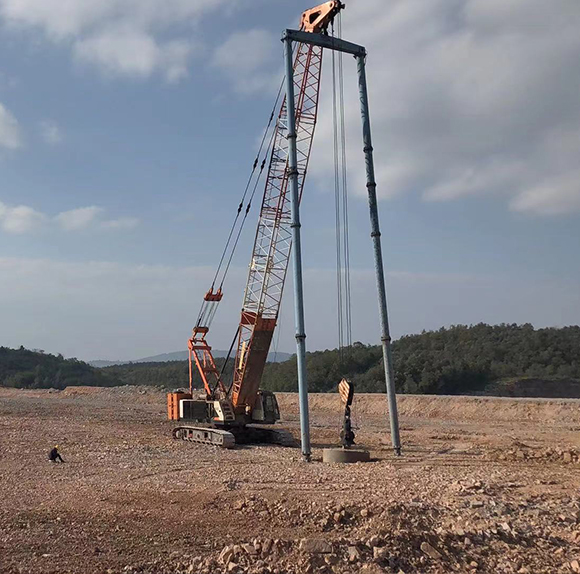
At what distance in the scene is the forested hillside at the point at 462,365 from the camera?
178 ft

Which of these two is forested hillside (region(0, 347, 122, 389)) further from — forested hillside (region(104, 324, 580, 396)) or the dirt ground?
the dirt ground

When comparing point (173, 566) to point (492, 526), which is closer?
point (173, 566)

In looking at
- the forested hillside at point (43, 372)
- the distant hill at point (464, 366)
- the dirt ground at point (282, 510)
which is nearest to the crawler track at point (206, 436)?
the dirt ground at point (282, 510)

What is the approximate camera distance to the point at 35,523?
9406 millimetres

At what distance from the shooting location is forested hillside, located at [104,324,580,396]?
5422cm

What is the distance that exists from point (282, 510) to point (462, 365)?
4927 centimetres

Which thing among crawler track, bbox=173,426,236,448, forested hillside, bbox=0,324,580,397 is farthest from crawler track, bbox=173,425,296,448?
forested hillside, bbox=0,324,580,397

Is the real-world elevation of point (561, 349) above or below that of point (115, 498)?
above

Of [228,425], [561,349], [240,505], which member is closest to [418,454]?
[228,425]

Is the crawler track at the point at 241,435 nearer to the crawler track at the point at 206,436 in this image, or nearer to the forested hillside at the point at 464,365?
the crawler track at the point at 206,436

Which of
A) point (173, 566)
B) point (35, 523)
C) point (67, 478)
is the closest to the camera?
point (173, 566)

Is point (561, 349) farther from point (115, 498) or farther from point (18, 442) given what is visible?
point (115, 498)

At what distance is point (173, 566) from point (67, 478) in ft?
23.7

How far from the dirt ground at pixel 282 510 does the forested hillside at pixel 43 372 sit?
69.5 metres
